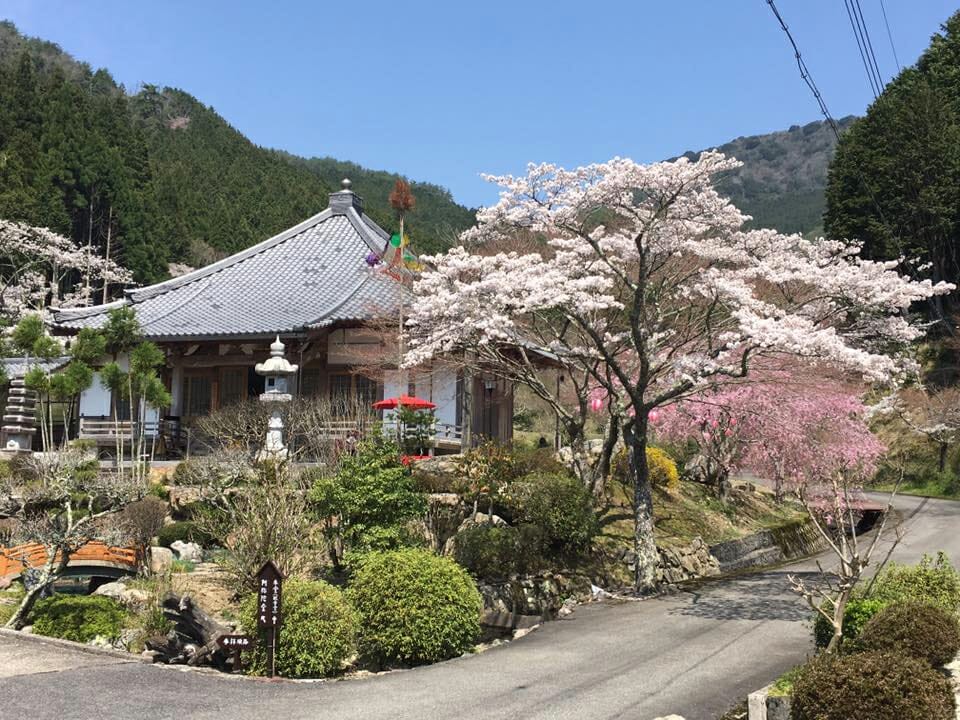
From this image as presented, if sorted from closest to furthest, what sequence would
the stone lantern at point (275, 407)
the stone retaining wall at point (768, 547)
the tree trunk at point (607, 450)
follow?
the stone lantern at point (275, 407) < the tree trunk at point (607, 450) < the stone retaining wall at point (768, 547)

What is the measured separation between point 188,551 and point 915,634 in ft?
38.8

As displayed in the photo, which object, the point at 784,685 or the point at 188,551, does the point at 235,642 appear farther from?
the point at 784,685

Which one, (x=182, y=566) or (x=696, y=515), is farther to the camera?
(x=696, y=515)

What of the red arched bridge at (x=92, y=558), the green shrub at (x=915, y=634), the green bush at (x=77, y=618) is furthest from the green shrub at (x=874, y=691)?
the red arched bridge at (x=92, y=558)

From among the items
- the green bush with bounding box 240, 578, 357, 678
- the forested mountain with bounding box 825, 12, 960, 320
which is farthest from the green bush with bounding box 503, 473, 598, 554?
the forested mountain with bounding box 825, 12, 960, 320

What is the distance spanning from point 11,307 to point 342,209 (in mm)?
19084

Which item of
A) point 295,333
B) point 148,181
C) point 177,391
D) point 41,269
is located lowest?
point 177,391

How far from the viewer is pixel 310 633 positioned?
10336mm

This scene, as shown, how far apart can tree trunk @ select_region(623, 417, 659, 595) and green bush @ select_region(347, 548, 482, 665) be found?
4331 mm

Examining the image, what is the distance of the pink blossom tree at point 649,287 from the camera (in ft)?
45.7

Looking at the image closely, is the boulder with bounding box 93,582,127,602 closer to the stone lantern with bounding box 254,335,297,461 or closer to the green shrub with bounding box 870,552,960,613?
the stone lantern with bounding box 254,335,297,461

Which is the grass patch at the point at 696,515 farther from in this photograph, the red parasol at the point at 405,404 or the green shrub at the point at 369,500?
the green shrub at the point at 369,500

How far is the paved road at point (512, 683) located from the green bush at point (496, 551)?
5.58ft

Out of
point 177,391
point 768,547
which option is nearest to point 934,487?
point 768,547
